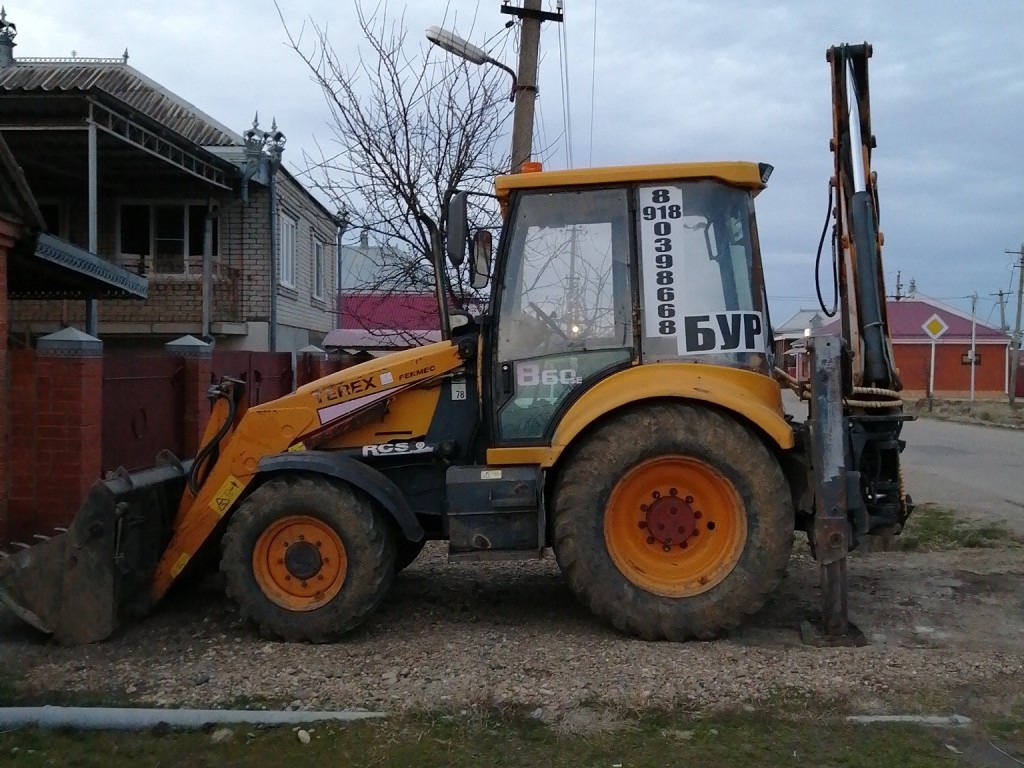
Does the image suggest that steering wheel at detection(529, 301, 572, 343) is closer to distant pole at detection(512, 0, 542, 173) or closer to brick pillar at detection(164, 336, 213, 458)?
distant pole at detection(512, 0, 542, 173)

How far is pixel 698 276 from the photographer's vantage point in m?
5.71

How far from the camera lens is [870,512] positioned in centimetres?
586

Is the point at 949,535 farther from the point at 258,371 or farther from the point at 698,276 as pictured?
the point at 258,371

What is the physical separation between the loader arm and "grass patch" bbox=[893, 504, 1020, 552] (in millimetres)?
4646

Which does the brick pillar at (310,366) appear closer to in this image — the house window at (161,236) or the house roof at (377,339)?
the house roof at (377,339)

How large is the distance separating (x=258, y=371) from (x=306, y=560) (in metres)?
8.82

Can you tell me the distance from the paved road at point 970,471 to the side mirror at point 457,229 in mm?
6975

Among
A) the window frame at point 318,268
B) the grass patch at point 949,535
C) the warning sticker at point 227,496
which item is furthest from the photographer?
the window frame at point 318,268

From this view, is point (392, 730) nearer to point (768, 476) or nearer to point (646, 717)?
point (646, 717)

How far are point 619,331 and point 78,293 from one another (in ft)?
28.4

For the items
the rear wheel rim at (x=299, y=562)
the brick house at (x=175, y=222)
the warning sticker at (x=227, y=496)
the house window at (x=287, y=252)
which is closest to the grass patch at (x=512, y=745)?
the rear wheel rim at (x=299, y=562)

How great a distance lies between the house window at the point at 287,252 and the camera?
811 inches

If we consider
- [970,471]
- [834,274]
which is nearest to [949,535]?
[834,274]

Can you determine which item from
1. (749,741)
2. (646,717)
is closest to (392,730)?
(646,717)
